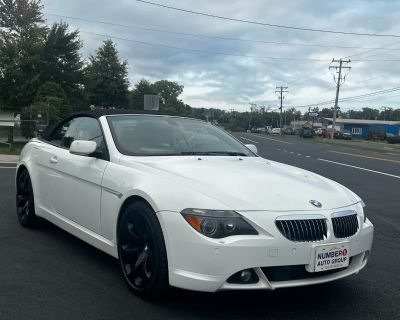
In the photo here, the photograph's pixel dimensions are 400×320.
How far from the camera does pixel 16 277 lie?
4215mm

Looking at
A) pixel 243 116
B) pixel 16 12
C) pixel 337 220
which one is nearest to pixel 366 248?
pixel 337 220

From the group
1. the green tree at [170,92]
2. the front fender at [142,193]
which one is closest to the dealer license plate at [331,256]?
the front fender at [142,193]

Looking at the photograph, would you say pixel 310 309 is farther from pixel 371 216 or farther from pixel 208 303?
pixel 371 216

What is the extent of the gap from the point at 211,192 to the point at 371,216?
5255mm

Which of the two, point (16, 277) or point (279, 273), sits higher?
point (279, 273)

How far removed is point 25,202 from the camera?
5.95m

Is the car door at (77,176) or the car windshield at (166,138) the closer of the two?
the car door at (77,176)

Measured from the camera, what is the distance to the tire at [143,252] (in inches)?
138

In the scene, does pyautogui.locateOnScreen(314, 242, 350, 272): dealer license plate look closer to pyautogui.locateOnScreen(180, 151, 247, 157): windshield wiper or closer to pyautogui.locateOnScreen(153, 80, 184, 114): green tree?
pyautogui.locateOnScreen(180, 151, 247, 157): windshield wiper

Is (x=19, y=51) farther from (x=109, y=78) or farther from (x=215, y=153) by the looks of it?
(x=215, y=153)

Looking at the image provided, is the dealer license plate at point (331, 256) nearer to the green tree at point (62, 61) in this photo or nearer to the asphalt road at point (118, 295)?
the asphalt road at point (118, 295)

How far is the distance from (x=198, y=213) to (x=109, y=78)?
5245cm

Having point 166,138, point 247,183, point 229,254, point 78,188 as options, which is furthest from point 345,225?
point 78,188

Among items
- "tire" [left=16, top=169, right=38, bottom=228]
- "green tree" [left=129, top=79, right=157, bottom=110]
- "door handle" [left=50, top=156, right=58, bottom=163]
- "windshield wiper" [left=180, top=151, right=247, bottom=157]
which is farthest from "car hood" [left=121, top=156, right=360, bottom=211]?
"green tree" [left=129, top=79, right=157, bottom=110]
